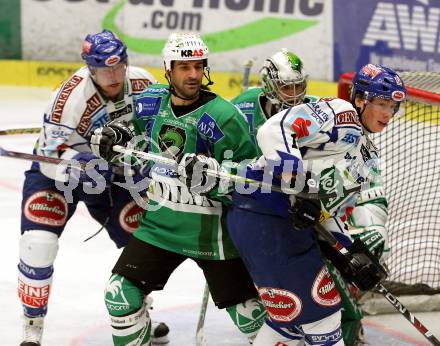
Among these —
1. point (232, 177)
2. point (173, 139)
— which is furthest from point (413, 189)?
point (232, 177)

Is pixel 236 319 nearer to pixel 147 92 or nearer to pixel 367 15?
pixel 147 92

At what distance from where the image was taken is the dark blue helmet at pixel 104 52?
4.02m

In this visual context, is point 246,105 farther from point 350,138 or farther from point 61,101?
point 350,138

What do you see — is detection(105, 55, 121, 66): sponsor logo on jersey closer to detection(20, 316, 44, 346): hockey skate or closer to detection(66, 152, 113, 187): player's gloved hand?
detection(66, 152, 113, 187): player's gloved hand

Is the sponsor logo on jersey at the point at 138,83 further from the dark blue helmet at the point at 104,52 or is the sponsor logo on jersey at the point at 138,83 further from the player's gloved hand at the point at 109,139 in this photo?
the player's gloved hand at the point at 109,139

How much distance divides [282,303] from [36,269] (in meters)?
1.19

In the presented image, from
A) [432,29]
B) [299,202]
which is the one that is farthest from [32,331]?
[432,29]

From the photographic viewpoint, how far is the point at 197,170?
3.30 m

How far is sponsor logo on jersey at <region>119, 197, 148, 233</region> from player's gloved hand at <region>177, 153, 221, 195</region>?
857 mm

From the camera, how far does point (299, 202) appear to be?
3145 mm

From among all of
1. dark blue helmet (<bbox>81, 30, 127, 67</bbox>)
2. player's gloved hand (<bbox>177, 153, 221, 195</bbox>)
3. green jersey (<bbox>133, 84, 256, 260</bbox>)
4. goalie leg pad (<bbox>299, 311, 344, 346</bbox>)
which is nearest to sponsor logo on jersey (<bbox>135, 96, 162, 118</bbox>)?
green jersey (<bbox>133, 84, 256, 260</bbox>)

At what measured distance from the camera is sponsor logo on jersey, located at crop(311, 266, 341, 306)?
323cm

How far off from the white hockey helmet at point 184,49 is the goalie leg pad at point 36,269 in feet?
3.01

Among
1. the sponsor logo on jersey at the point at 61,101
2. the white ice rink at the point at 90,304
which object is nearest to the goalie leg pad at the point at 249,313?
the white ice rink at the point at 90,304
